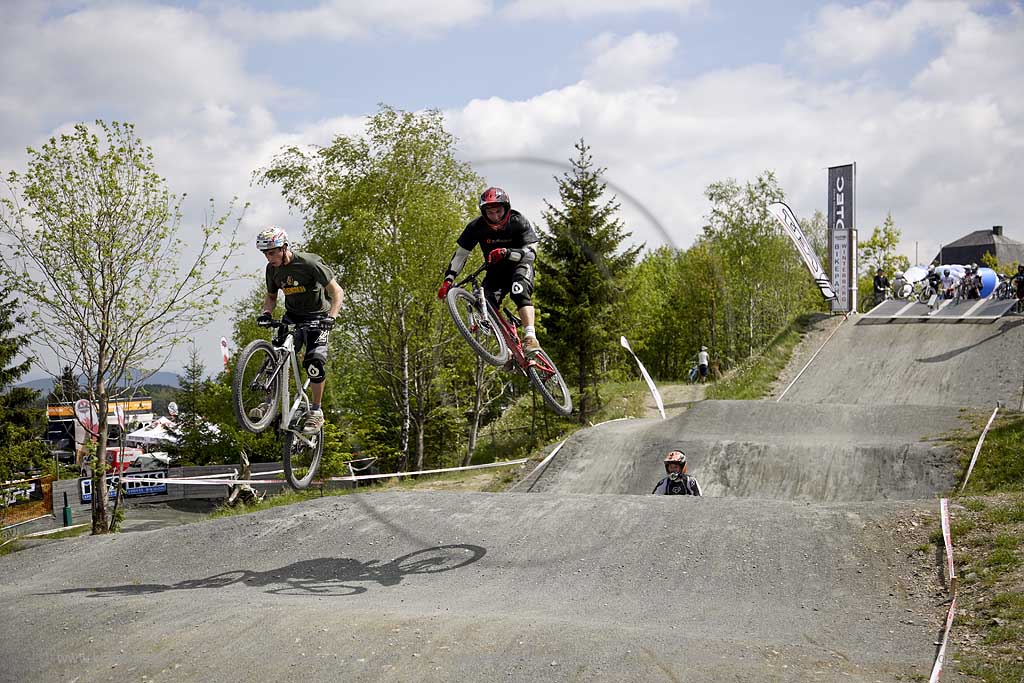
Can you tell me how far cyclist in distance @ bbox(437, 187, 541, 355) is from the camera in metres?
11.5

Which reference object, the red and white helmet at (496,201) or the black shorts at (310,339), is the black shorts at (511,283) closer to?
the red and white helmet at (496,201)

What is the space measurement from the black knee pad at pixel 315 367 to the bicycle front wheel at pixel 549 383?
10.0ft

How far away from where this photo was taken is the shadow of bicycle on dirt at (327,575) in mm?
→ 16344

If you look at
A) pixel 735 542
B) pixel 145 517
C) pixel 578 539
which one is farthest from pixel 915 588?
pixel 145 517

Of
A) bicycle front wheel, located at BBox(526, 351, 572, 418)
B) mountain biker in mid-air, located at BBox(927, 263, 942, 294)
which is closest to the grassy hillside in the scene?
bicycle front wheel, located at BBox(526, 351, 572, 418)

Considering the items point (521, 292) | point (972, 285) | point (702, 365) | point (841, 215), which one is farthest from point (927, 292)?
point (521, 292)

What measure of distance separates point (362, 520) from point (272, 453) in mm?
19878

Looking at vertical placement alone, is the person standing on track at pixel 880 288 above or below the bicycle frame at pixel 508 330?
above

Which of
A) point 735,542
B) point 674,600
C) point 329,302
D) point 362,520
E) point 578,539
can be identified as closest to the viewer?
point 329,302

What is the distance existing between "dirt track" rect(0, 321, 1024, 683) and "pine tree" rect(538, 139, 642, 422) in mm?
4609

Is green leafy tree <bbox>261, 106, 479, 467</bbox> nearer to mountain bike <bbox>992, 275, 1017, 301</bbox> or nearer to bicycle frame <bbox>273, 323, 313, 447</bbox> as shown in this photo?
bicycle frame <bbox>273, 323, 313, 447</bbox>

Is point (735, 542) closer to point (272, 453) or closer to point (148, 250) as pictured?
point (148, 250)

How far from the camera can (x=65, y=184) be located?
898 inches

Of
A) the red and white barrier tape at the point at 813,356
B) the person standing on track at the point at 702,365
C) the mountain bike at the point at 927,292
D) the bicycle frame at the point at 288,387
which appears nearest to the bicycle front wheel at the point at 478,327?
the bicycle frame at the point at 288,387
